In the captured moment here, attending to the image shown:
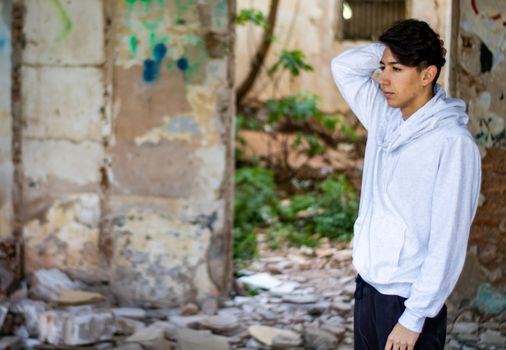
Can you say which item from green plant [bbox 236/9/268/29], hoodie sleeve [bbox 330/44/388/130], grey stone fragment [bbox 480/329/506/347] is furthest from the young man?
green plant [bbox 236/9/268/29]

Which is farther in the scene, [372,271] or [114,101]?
[114,101]

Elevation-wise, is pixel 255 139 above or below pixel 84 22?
below

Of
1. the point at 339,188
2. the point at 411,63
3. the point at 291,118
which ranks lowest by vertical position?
the point at 339,188

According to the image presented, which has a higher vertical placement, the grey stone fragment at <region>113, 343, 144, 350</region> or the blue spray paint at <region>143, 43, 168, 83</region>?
the blue spray paint at <region>143, 43, 168, 83</region>

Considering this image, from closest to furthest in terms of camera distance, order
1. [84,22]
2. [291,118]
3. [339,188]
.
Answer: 1. [84,22]
2. [339,188]
3. [291,118]

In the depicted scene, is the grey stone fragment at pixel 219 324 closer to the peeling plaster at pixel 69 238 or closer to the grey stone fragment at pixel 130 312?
the grey stone fragment at pixel 130 312

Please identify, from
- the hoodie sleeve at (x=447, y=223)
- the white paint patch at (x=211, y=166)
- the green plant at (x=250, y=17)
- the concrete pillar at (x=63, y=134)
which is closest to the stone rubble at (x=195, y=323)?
the concrete pillar at (x=63, y=134)

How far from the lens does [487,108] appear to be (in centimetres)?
471

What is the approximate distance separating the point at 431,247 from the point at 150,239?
3132mm

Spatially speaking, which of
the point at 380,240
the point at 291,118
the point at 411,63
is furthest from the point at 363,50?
the point at 291,118

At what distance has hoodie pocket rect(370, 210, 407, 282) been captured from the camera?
2246 millimetres

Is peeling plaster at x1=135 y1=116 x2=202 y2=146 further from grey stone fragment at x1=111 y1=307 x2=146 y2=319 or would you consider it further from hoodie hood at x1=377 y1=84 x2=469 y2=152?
hoodie hood at x1=377 y1=84 x2=469 y2=152

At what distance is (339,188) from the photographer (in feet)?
26.2

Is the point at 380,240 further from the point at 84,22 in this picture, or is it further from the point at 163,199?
the point at 84,22
